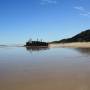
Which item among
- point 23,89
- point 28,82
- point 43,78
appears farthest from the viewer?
point 43,78

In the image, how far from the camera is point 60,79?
7512 mm

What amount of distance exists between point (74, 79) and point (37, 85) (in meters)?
1.59

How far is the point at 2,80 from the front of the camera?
7.48 meters

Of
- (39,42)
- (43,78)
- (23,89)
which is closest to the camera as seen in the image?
(23,89)

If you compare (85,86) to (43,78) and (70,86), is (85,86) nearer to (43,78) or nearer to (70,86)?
(70,86)

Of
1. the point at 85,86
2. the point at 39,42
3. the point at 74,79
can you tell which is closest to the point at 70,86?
the point at 85,86

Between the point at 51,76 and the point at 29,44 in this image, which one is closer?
the point at 51,76

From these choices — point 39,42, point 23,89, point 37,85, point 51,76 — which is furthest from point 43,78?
point 39,42

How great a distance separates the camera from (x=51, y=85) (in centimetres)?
660

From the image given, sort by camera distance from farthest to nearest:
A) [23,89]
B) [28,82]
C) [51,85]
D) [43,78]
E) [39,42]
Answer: [39,42] < [43,78] < [28,82] < [51,85] < [23,89]

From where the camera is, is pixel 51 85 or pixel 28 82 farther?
pixel 28 82

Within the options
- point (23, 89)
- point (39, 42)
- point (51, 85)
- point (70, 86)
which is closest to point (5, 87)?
point (23, 89)

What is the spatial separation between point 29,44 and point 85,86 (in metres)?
56.5

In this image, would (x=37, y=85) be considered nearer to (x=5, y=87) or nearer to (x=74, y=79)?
(x=5, y=87)
